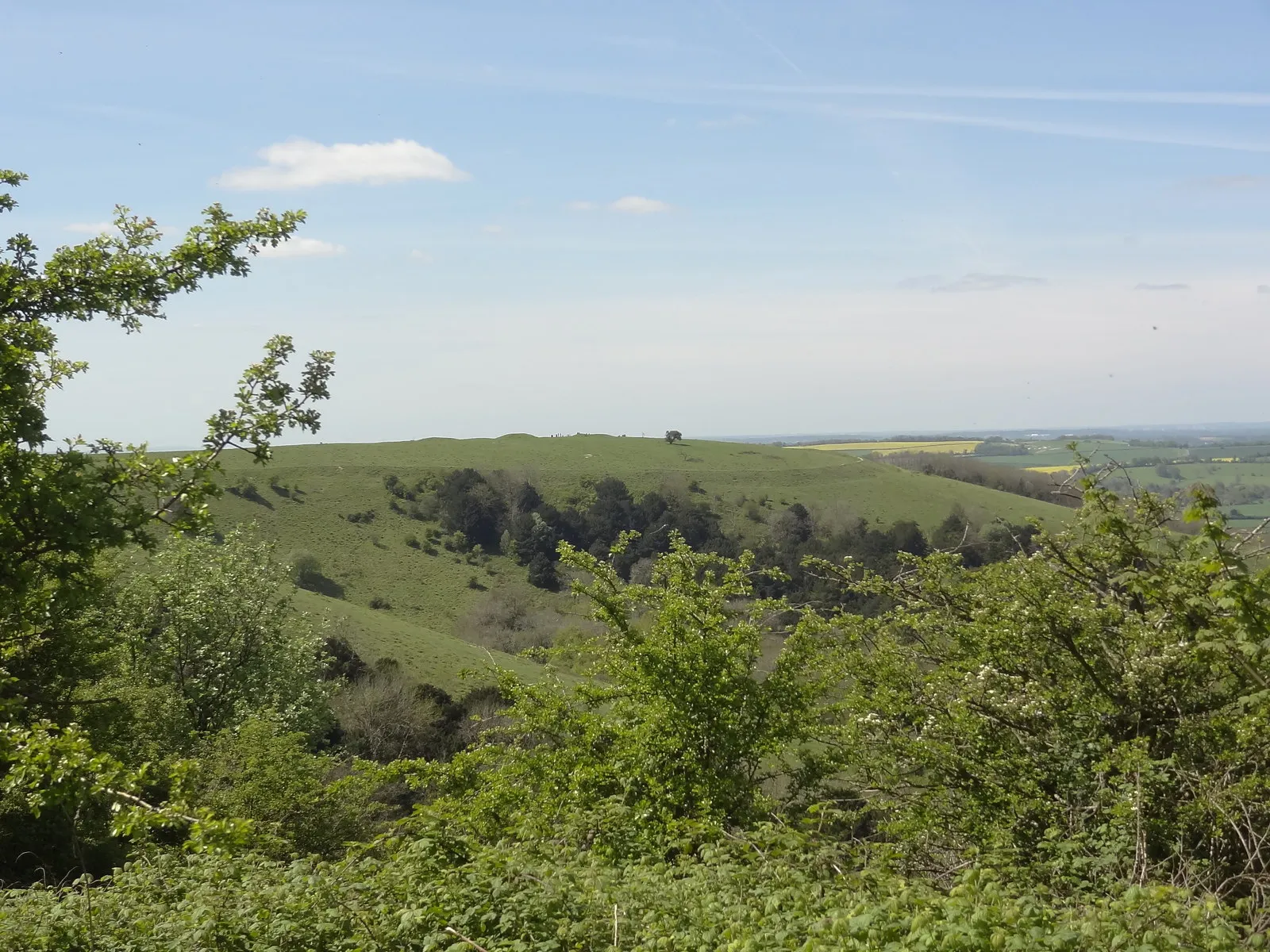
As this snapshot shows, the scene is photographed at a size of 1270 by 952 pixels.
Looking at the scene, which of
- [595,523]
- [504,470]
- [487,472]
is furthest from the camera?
[504,470]

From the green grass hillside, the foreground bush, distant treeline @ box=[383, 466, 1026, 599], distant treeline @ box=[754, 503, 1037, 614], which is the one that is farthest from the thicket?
distant treeline @ box=[383, 466, 1026, 599]

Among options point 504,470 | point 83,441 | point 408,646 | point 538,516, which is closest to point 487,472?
point 504,470

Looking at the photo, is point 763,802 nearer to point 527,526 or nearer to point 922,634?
point 922,634

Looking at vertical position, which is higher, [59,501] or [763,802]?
[59,501]

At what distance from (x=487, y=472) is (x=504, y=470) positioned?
2.10 m

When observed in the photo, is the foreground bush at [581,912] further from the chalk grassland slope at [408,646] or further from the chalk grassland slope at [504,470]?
the chalk grassland slope at [504,470]

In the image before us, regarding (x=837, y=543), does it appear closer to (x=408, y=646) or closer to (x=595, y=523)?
(x=595, y=523)

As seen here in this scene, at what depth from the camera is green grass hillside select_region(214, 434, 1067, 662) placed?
265 ft

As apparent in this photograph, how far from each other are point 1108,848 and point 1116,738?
2.70 metres

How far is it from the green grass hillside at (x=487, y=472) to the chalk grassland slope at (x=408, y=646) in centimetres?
A: 113

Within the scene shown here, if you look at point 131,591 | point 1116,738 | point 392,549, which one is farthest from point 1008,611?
point 392,549

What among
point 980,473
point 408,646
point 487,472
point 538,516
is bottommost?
point 408,646

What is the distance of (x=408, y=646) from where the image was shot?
5559 cm

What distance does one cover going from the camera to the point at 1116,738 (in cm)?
1029
